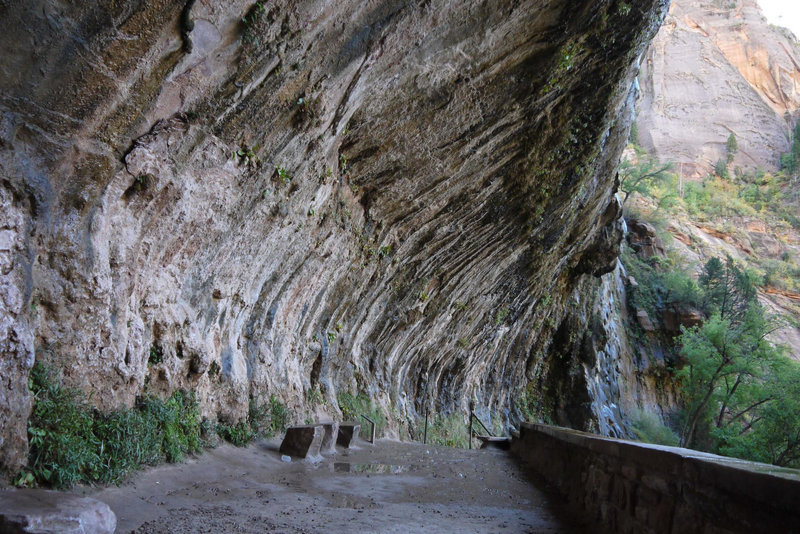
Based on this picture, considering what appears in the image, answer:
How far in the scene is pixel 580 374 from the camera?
79.0 feet

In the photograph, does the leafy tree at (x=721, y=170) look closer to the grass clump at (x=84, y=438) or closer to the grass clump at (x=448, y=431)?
the grass clump at (x=448, y=431)

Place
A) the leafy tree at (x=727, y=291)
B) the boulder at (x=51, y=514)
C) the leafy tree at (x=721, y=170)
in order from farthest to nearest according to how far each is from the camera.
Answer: the leafy tree at (x=721, y=170), the leafy tree at (x=727, y=291), the boulder at (x=51, y=514)

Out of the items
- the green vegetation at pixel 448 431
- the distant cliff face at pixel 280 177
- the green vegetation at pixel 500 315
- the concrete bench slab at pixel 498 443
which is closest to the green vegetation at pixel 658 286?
the green vegetation at pixel 500 315

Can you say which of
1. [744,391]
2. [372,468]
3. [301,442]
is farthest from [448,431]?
[744,391]

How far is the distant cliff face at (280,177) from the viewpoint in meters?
4.66

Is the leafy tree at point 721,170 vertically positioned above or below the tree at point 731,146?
below

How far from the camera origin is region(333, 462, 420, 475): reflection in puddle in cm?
745

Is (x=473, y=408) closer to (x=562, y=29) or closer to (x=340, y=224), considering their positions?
(x=340, y=224)

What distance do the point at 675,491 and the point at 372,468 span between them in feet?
17.5

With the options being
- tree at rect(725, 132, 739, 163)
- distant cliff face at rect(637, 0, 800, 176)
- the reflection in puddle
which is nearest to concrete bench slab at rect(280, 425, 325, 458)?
the reflection in puddle

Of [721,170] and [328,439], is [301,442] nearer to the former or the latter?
[328,439]

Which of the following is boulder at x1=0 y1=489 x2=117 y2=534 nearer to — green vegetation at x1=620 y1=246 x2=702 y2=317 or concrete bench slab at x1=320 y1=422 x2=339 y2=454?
concrete bench slab at x1=320 y1=422 x2=339 y2=454

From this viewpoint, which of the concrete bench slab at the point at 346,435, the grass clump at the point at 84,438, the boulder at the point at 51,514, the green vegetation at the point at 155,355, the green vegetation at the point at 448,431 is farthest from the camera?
the green vegetation at the point at 448,431

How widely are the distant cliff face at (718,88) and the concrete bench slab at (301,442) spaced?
57.9 m
